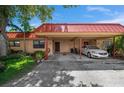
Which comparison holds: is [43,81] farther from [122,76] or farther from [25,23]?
[25,23]

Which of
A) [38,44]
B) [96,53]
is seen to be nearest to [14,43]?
[38,44]

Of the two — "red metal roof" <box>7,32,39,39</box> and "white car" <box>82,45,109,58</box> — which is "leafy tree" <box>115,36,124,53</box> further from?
"red metal roof" <box>7,32,39,39</box>

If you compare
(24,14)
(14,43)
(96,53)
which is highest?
(24,14)

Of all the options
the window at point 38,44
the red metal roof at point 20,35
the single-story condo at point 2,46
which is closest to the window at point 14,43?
the red metal roof at point 20,35

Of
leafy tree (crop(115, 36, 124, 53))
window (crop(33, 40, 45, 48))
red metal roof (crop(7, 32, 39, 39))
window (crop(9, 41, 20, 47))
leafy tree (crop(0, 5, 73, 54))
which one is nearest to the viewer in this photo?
leafy tree (crop(0, 5, 73, 54))

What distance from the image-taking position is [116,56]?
903 inches

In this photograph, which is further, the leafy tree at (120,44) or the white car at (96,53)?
the leafy tree at (120,44)

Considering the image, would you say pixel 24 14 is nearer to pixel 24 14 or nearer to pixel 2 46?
pixel 24 14

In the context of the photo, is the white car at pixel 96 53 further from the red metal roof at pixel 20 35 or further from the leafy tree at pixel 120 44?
the red metal roof at pixel 20 35

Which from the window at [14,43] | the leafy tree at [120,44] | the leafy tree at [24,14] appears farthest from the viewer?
the window at [14,43]

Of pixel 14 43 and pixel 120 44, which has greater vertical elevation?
pixel 14 43

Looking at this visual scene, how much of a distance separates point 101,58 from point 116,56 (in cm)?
228

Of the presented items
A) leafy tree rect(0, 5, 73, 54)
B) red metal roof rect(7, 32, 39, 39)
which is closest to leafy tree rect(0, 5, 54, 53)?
leafy tree rect(0, 5, 73, 54)
